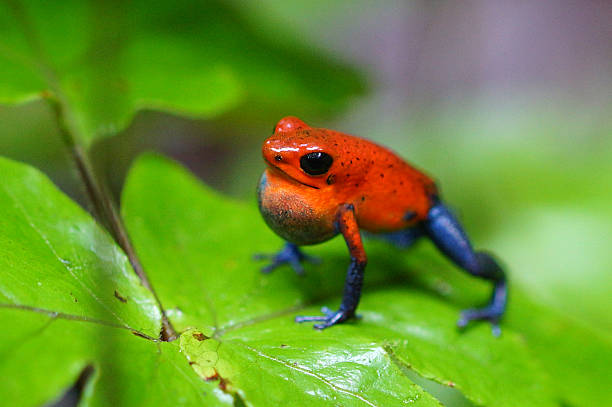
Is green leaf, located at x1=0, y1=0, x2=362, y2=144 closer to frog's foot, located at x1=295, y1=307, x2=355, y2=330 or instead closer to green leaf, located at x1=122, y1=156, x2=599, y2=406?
green leaf, located at x1=122, y1=156, x2=599, y2=406

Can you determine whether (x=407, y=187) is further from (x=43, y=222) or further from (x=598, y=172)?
(x=598, y=172)

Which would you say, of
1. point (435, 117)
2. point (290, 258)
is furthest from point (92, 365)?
point (435, 117)

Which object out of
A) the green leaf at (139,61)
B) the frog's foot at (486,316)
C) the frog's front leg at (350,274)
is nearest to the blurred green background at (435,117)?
the green leaf at (139,61)

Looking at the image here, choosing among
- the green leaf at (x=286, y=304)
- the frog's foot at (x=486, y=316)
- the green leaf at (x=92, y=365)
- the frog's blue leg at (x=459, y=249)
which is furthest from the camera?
the frog's blue leg at (x=459, y=249)

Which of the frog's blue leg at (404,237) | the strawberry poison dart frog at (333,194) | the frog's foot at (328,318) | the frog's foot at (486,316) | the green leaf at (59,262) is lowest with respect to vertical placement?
the frog's foot at (486,316)

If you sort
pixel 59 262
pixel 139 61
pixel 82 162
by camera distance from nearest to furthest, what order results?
pixel 59 262 < pixel 82 162 < pixel 139 61

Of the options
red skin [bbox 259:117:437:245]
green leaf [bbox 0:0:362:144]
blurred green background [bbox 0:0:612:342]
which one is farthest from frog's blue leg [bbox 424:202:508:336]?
green leaf [bbox 0:0:362:144]

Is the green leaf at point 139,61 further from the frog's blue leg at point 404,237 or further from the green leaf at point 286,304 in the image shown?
the frog's blue leg at point 404,237

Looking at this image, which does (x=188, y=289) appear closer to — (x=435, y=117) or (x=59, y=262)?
(x=59, y=262)
